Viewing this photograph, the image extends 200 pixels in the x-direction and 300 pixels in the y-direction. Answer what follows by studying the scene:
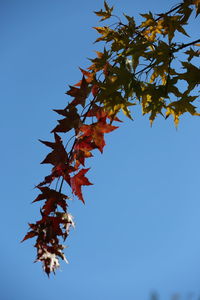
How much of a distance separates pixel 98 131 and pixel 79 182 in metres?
0.33

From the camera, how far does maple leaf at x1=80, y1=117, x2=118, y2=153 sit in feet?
5.80

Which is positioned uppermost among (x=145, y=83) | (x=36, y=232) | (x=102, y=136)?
(x=145, y=83)

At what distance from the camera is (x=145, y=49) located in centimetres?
170

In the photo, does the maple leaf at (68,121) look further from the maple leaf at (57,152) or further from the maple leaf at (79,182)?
the maple leaf at (79,182)

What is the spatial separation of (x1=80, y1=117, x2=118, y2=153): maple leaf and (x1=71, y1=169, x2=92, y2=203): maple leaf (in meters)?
0.20

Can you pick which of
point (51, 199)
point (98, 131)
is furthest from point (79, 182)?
point (98, 131)

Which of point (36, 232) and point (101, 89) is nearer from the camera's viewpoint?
point (101, 89)

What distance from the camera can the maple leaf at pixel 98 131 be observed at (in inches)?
69.6

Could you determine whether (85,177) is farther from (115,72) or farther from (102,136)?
(115,72)

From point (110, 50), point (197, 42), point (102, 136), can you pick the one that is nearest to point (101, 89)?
point (102, 136)

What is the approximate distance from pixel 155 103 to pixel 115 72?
365 mm

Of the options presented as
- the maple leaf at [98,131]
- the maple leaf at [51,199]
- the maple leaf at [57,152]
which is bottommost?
the maple leaf at [51,199]

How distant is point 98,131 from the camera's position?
1778 mm

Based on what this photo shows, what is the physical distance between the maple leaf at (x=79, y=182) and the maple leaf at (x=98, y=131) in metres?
0.20
